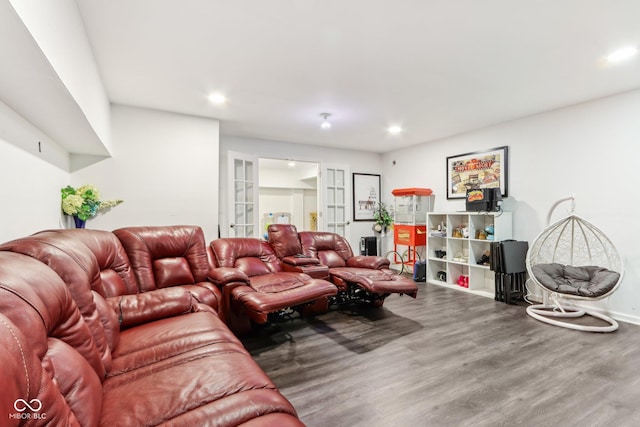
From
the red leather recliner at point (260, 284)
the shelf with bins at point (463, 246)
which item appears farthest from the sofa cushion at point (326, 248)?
the shelf with bins at point (463, 246)

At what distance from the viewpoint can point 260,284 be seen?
2.97 meters

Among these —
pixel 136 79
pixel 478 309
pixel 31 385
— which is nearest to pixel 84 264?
pixel 31 385

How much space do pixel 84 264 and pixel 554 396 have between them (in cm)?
292

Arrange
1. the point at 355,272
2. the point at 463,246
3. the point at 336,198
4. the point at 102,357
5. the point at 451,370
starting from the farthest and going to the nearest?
1. the point at 336,198
2. the point at 463,246
3. the point at 355,272
4. the point at 451,370
5. the point at 102,357

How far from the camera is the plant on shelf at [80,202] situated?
117 inches

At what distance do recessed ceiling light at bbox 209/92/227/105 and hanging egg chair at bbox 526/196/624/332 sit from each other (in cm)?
406

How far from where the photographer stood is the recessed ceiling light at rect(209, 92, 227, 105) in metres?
3.41

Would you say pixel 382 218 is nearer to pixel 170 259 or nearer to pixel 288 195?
pixel 288 195

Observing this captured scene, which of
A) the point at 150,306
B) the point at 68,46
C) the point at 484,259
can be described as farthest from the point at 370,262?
the point at 68,46

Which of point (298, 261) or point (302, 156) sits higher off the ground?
point (302, 156)

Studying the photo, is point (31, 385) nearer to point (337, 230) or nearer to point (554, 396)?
point (554, 396)

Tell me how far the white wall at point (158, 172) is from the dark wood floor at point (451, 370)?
2.07m

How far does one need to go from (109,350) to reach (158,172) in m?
2.91

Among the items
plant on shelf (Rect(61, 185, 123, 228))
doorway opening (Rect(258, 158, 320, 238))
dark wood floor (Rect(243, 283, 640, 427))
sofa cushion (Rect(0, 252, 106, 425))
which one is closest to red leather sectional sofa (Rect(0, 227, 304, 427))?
sofa cushion (Rect(0, 252, 106, 425))
